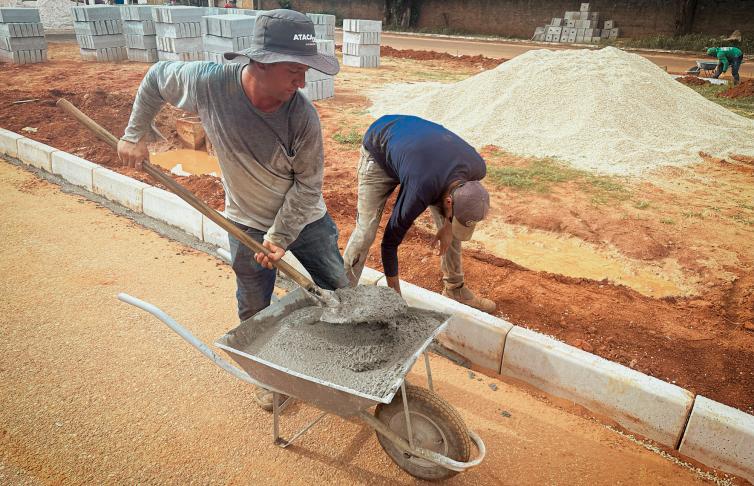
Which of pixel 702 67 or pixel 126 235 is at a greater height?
pixel 702 67

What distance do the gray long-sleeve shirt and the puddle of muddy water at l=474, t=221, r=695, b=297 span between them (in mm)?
2771

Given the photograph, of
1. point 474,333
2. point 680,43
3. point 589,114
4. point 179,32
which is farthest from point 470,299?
point 680,43

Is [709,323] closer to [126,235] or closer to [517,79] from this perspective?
[126,235]

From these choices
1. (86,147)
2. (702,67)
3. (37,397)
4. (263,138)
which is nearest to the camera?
(263,138)

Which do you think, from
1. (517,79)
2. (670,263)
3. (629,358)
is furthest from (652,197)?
(517,79)

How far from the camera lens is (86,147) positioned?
7.52 meters

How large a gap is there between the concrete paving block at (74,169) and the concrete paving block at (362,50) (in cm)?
1084

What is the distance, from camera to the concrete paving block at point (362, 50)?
15.4 meters

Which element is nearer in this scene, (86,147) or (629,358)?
(629,358)

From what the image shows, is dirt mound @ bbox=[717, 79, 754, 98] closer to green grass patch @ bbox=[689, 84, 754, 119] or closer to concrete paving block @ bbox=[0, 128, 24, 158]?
green grass patch @ bbox=[689, 84, 754, 119]

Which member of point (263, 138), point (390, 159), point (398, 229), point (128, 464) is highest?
point (263, 138)

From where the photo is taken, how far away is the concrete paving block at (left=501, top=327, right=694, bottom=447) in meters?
2.75

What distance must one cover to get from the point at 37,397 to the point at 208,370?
963 millimetres

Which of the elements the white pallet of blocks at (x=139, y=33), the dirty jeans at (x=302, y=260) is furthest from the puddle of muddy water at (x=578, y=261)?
the white pallet of blocks at (x=139, y=33)
